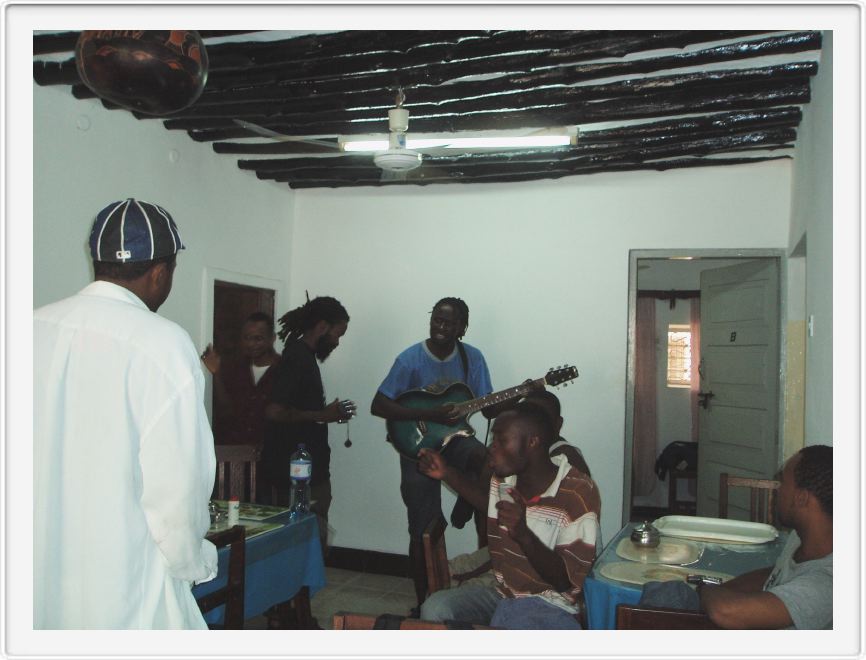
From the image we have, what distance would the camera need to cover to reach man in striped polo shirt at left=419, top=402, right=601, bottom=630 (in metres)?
2.34

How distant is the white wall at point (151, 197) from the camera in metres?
3.62

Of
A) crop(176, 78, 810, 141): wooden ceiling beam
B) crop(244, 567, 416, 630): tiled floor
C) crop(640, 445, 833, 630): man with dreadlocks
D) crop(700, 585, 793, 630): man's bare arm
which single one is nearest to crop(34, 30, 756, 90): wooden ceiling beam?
crop(176, 78, 810, 141): wooden ceiling beam

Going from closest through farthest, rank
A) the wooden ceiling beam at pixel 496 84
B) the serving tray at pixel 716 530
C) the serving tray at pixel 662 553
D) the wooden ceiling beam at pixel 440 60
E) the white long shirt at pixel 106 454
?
the white long shirt at pixel 106 454 → the serving tray at pixel 662 553 → the serving tray at pixel 716 530 → the wooden ceiling beam at pixel 440 60 → the wooden ceiling beam at pixel 496 84

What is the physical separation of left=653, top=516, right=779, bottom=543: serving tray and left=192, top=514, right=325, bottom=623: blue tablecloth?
59.4 inches

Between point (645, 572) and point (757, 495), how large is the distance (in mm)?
1691

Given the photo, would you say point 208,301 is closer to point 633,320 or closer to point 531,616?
point 633,320

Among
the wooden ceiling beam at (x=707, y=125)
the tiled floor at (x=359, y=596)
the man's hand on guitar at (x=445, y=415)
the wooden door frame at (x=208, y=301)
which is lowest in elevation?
the tiled floor at (x=359, y=596)

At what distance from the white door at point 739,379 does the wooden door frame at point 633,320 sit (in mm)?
35

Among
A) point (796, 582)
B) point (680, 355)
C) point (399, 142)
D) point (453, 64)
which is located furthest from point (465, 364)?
point (680, 355)

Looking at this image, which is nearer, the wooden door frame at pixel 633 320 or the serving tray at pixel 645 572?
the serving tray at pixel 645 572

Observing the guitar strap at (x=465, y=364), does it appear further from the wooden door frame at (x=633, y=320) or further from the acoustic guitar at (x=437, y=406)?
the wooden door frame at (x=633, y=320)

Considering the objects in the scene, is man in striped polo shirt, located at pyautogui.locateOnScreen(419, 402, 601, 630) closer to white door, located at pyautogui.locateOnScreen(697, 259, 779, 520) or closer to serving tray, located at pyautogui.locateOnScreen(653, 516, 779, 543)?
serving tray, located at pyautogui.locateOnScreen(653, 516, 779, 543)

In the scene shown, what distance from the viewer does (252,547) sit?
2.81m

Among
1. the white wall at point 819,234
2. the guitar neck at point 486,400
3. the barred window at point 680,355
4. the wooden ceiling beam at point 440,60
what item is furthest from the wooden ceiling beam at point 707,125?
the barred window at point 680,355
